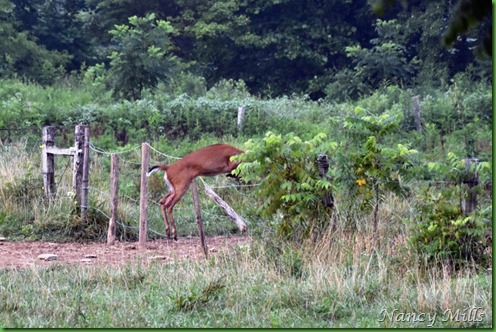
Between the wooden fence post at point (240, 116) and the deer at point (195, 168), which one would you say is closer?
the deer at point (195, 168)

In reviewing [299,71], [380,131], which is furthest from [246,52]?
[380,131]

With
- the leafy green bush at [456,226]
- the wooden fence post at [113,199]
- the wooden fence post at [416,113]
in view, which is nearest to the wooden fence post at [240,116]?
the wooden fence post at [416,113]

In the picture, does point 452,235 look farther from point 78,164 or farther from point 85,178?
point 78,164

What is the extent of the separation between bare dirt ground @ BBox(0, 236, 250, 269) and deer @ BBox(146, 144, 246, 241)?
558mm

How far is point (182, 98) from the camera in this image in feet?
73.8

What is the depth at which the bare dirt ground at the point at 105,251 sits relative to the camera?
422 inches

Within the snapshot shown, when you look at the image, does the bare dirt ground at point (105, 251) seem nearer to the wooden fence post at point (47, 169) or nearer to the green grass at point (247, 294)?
the green grass at point (247, 294)

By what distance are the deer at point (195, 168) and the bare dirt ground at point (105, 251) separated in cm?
56

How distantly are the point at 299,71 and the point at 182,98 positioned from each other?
1361 centimetres

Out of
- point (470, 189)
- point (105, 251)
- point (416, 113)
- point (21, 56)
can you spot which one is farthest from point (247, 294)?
point (21, 56)

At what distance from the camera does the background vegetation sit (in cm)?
786

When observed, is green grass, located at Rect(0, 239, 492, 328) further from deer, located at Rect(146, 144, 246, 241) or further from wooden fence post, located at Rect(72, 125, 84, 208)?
wooden fence post, located at Rect(72, 125, 84, 208)

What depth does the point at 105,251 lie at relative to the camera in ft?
38.9

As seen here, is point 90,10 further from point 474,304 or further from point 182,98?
point 474,304
